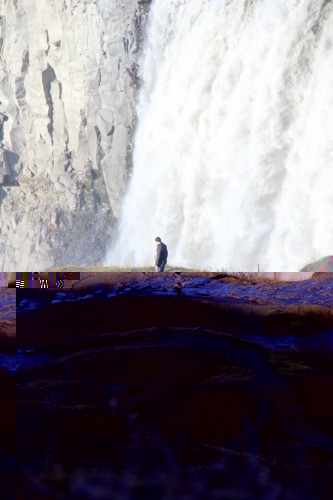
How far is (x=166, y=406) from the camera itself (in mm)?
2674

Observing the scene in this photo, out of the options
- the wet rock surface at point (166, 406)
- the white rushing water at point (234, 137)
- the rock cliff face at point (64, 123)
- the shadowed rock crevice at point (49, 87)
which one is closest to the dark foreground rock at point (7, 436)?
the wet rock surface at point (166, 406)

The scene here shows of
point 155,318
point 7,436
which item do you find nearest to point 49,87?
point 155,318

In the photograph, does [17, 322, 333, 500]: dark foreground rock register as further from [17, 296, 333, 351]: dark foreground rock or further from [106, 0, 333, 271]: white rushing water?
[106, 0, 333, 271]: white rushing water

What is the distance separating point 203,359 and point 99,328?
40cm

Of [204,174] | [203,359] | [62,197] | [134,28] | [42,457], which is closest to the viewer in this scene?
[42,457]

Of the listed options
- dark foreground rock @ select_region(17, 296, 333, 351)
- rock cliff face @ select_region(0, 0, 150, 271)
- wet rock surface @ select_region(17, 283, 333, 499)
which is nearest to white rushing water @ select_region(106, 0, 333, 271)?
rock cliff face @ select_region(0, 0, 150, 271)

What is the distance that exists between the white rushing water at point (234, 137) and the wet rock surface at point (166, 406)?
1213 cm

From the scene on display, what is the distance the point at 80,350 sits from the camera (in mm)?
2791

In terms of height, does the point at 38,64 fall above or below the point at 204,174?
above

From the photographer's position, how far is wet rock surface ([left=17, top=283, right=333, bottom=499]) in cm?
251

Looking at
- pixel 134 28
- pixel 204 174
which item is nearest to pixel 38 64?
pixel 134 28

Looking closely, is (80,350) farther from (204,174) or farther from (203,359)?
(204,174)

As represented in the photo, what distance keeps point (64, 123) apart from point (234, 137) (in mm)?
11775

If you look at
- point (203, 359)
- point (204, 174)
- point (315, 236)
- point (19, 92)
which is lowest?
point (203, 359)
